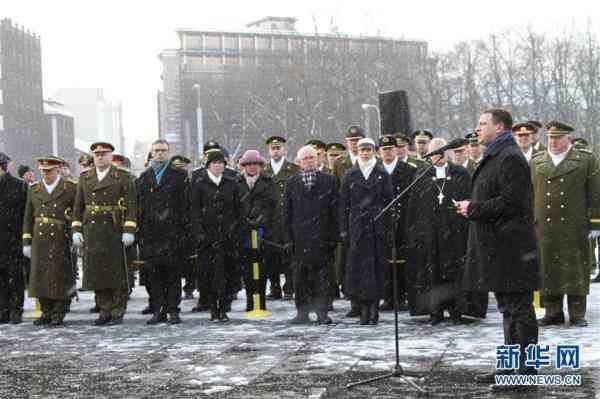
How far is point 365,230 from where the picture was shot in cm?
1194

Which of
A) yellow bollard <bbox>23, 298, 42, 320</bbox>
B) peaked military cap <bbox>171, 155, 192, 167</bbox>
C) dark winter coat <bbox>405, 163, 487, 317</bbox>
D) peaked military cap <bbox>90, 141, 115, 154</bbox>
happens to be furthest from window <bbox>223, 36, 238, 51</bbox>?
dark winter coat <bbox>405, 163, 487, 317</bbox>

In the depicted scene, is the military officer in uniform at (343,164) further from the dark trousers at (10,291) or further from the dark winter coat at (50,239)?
the dark trousers at (10,291)

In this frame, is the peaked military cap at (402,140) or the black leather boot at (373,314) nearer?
the black leather boot at (373,314)

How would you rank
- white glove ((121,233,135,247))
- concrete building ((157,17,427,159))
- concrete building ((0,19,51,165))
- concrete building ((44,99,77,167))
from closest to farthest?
white glove ((121,233,135,247))
concrete building ((157,17,427,159))
concrete building ((0,19,51,165))
concrete building ((44,99,77,167))

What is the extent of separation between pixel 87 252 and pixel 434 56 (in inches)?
1768

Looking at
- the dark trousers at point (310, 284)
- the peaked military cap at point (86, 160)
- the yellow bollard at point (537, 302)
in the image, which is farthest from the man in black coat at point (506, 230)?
the peaked military cap at point (86, 160)

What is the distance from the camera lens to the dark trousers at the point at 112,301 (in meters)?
12.6

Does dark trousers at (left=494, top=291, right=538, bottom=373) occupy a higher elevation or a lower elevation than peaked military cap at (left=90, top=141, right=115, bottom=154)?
lower

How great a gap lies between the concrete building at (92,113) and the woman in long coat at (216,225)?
5655 inches

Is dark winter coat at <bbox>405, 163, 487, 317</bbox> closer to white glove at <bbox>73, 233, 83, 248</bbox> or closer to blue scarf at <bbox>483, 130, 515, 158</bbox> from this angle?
white glove at <bbox>73, 233, 83, 248</bbox>

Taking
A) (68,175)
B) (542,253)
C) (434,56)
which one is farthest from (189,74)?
(542,253)

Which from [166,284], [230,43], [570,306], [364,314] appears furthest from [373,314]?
[230,43]

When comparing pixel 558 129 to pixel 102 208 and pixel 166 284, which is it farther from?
pixel 102 208

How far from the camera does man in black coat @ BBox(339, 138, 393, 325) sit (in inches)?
466
